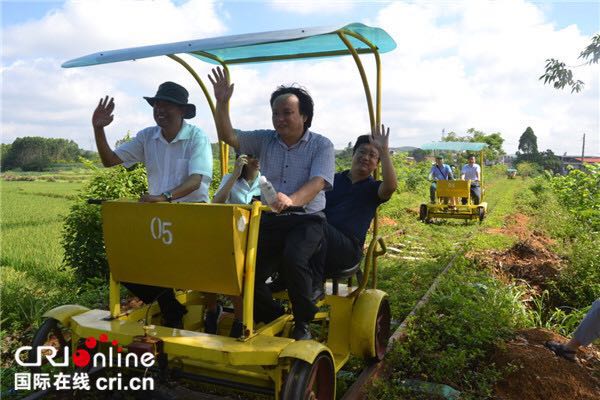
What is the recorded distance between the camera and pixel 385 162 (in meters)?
3.71

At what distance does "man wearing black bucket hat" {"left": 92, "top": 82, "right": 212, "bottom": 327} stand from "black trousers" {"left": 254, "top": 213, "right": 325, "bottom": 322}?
1.97 feet

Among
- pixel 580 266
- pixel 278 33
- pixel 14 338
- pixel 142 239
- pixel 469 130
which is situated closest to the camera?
pixel 278 33

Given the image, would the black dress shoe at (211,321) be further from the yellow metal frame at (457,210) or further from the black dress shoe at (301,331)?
the yellow metal frame at (457,210)

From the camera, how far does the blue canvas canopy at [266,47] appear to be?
2.78 m

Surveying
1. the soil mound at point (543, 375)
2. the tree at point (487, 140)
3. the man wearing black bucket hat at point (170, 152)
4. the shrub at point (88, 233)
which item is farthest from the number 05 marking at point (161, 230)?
the tree at point (487, 140)

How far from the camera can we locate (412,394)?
3799mm

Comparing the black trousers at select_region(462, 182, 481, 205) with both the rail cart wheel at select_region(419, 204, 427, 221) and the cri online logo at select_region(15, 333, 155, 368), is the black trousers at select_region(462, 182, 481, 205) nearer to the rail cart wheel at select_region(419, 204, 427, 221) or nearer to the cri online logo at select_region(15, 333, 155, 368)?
the rail cart wheel at select_region(419, 204, 427, 221)

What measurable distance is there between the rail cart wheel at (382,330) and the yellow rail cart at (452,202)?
402 inches

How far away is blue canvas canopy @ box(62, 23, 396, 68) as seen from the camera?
278cm

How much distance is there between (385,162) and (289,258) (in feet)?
3.49

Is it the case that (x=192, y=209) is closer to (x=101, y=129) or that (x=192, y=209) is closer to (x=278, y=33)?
(x=278, y=33)

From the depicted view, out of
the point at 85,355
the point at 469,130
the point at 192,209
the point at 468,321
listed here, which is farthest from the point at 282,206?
the point at 469,130

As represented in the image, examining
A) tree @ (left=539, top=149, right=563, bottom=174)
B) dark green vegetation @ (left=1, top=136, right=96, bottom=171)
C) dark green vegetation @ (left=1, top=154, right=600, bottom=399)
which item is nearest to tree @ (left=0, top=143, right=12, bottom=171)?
dark green vegetation @ (left=1, top=136, right=96, bottom=171)

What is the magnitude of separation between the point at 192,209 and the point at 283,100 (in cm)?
101
